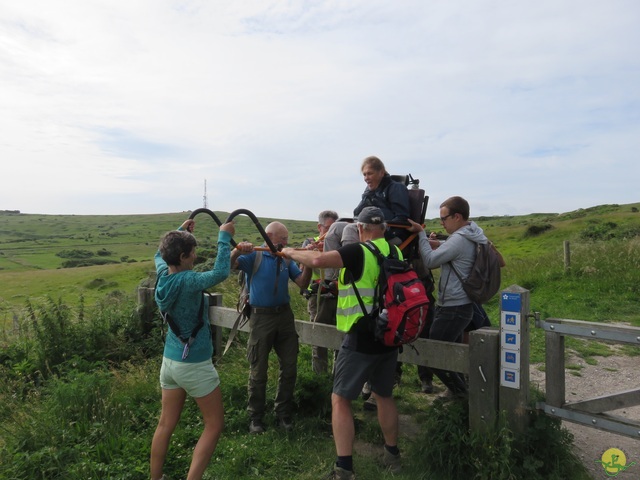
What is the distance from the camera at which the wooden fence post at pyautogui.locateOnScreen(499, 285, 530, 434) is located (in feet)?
11.8

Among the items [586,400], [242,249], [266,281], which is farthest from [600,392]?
[242,249]

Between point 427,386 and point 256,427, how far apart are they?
219 centimetres

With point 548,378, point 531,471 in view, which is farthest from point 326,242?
point 531,471

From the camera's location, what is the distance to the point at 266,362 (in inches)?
195

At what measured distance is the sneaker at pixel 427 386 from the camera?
571cm

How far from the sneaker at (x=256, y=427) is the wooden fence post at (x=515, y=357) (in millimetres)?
2389

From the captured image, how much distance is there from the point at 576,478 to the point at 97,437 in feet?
14.4

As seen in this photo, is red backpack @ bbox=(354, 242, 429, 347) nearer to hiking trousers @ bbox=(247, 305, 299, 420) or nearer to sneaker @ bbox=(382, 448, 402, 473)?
sneaker @ bbox=(382, 448, 402, 473)

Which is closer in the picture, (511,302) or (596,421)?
(596,421)

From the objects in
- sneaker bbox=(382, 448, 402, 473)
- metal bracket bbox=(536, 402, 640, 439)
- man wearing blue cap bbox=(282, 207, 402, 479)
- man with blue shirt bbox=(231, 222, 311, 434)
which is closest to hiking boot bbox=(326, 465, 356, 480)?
man wearing blue cap bbox=(282, 207, 402, 479)

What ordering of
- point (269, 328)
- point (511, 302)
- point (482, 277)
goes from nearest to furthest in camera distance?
point (511, 302)
point (482, 277)
point (269, 328)

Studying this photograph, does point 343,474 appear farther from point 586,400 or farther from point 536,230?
point 536,230

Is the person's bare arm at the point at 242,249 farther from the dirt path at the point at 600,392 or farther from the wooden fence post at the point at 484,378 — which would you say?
the dirt path at the point at 600,392

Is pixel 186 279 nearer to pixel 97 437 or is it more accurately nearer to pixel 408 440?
pixel 97 437
